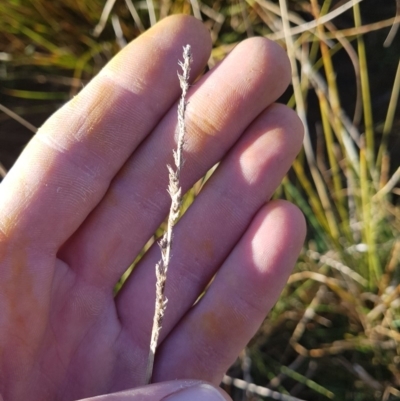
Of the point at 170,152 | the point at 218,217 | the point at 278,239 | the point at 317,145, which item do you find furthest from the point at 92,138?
the point at 317,145

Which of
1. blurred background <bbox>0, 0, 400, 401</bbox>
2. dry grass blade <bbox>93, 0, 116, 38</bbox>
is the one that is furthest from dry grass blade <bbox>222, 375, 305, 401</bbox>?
dry grass blade <bbox>93, 0, 116, 38</bbox>

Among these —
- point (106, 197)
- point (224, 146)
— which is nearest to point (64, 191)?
point (106, 197)

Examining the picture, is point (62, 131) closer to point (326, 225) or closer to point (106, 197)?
point (106, 197)

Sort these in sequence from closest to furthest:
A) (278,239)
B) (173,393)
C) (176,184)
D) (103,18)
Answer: (176,184) → (173,393) → (278,239) → (103,18)

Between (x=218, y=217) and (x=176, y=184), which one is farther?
(x=218, y=217)

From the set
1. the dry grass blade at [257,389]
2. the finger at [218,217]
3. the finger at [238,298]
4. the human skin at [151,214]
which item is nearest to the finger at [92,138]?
the human skin at [151,214]

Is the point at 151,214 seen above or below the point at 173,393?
above

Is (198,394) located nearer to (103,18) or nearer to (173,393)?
(173,393)
